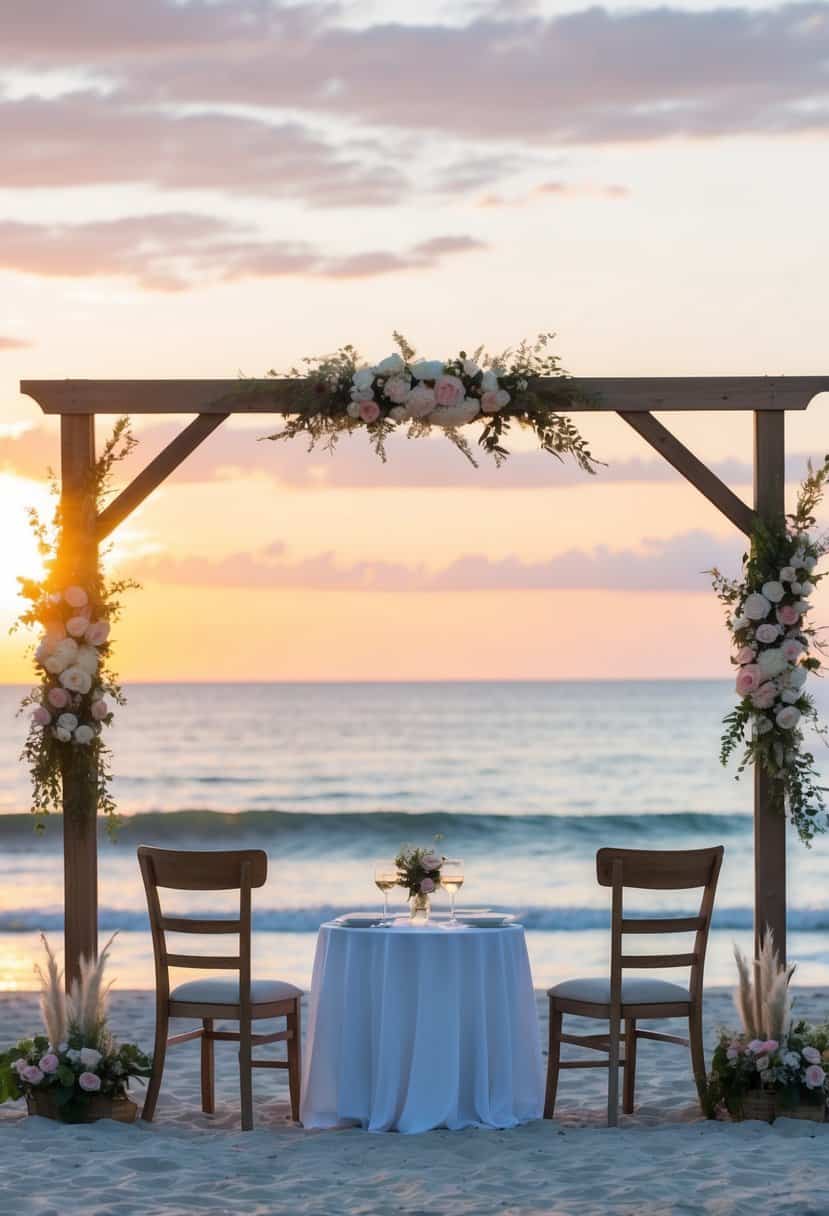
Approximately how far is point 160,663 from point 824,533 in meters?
25.0

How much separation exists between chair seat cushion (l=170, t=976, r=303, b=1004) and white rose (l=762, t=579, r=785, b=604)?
7.60 ft

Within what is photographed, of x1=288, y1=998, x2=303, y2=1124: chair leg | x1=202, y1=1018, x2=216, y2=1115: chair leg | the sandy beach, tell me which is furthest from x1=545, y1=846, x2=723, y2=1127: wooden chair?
x1=202, y1=1018, x2=216, y2=1115: chair leg

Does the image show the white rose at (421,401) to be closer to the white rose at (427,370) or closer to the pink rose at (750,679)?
the white rose at (427,370)

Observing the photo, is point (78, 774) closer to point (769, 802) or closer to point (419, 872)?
point (419, 872)

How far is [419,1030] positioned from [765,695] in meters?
1.86

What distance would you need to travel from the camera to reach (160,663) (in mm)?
30891

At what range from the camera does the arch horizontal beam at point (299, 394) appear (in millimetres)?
6664

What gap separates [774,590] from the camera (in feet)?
21.6

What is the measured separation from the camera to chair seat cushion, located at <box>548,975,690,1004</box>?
20.0 ft

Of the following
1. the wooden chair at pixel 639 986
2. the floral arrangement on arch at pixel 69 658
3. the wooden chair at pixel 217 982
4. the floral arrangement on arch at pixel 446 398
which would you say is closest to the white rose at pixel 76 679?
the floral arrangement on arch at pixel 69 658

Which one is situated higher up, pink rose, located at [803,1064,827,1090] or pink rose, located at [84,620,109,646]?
pink rose, located at [84,620,109,646]

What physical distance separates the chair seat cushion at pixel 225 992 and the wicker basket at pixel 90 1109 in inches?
17.4

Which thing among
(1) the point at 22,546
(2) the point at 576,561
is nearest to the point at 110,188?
(1) the point at 22,546

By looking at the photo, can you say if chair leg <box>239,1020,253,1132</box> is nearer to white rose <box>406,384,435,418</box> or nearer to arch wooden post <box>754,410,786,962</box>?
arch wooden post <box>754,410,786,962</box>
